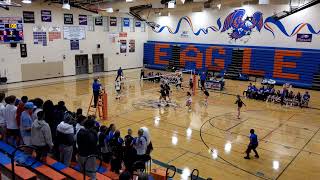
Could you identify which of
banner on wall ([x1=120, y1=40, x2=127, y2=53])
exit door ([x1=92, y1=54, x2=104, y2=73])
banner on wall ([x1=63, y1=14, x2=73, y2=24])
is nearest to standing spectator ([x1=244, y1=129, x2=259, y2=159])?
banner on wall ([x1=63, y1=14, x2=73, y2=24])

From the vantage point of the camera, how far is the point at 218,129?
45.1 ft

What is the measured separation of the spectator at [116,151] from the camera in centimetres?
760

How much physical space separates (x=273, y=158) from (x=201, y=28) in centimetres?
2225

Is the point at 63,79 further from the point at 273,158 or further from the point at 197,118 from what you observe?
the point at 273,158

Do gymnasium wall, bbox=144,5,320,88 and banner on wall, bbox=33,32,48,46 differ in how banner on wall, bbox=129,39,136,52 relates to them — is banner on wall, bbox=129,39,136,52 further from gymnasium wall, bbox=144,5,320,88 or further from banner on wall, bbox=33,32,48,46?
banner on wall, bbox=33,32,48,46

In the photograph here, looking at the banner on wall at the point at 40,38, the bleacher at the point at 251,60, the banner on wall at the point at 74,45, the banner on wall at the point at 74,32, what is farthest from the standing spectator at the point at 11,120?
the bleacher at the point at 251,60

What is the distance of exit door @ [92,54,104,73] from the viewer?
30.6 m

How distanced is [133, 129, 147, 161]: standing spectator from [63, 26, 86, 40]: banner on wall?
21705mm

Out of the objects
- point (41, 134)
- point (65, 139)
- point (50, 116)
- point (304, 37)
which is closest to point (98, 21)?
point (304, 37)

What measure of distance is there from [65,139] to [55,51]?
69.6 feet

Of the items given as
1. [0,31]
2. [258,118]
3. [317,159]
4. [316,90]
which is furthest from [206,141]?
[0,31]

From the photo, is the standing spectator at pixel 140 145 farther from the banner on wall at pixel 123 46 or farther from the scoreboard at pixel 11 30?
the banner on wall at pixel 123 46

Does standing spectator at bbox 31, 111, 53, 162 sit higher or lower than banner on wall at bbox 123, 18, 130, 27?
lower

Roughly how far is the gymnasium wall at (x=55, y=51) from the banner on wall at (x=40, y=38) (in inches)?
10.4
